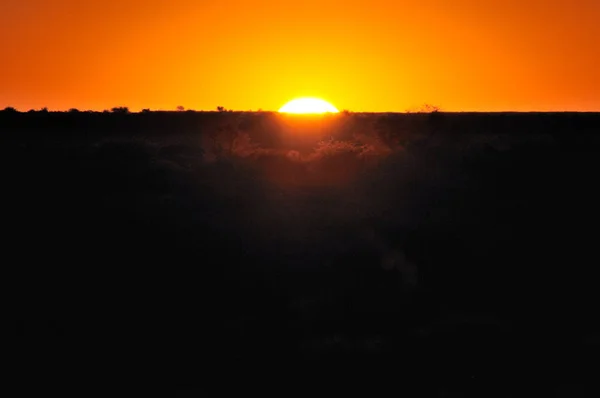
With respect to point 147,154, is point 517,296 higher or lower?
lower

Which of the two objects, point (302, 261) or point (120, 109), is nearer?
point (302, 261)

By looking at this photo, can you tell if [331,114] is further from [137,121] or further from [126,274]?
[126,274]

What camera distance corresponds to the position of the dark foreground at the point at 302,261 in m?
14.2

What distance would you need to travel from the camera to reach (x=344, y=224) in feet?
66.9

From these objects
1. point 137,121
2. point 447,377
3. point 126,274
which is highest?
point 137,121

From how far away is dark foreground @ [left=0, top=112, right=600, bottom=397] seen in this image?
560 inches

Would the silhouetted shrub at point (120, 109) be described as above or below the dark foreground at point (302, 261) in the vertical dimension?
above

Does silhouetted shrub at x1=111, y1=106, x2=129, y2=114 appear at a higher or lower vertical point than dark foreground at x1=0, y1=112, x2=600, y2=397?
higher

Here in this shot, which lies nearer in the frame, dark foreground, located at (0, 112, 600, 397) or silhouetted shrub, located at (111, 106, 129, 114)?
dark foreground, located at (0, 112, 600, 397)

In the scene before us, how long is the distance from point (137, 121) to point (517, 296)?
54.6ft

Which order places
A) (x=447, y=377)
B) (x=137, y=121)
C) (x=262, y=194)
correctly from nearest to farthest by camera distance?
(x=447, y=377) < (x=262, y=194) < (x=137, y=121)

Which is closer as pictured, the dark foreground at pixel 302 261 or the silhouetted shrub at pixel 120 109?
the dark foreground at pixel 302 261

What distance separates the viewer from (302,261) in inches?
732

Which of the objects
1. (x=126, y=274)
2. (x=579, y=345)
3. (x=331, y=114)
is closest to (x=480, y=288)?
(x=579, y=345)
